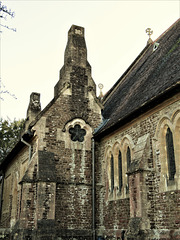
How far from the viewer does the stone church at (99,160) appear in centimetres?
1084

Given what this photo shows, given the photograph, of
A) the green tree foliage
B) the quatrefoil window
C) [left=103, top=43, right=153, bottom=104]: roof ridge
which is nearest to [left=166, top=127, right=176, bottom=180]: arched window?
the quatrefoil window

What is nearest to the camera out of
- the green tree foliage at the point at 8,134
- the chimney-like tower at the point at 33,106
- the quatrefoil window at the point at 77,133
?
the quatrefoil window at the point at 77,133

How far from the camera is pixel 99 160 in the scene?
52.2 feet

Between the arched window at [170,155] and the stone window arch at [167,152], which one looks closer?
the stone window arch at [167,152]

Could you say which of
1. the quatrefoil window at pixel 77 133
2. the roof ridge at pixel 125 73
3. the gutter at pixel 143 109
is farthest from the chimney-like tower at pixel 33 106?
the roof ridge at pixel 125 73

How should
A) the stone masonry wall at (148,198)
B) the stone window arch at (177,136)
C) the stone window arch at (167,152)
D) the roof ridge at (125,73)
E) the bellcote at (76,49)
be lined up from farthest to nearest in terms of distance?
the roof ridge at (125,73) → the bellcote at (76,49) → the stone window arch at (167,152) → the stone window arch at (177,136) → the stone masonry wall at (148,198)

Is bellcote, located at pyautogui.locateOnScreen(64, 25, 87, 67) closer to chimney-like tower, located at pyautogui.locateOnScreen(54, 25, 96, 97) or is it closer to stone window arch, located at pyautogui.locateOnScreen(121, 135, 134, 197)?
chimney-like tower, located at pyautogui.locateOnScreen(54, 25, 96, 97)

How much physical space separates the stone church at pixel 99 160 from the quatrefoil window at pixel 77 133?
5cm

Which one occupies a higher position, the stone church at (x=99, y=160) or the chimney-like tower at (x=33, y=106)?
the chimney-like tower at (x=33, y=106)

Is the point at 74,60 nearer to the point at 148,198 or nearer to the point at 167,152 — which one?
the point at 167,152

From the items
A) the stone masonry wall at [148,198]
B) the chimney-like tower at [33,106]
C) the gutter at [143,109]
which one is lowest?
the stone masonry wall at [148,198]

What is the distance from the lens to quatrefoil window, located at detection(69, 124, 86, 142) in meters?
15.9

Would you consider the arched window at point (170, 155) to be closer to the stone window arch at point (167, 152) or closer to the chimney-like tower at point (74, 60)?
the stone window arch at point (167, 152)

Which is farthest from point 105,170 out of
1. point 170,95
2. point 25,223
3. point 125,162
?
point 170,95
